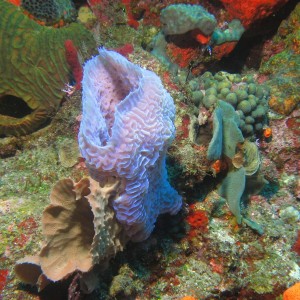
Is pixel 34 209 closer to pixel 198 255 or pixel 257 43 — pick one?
pixel 198 255

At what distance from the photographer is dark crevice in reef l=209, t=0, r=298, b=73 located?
5.68 m

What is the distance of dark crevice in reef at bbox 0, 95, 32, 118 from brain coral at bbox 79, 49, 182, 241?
2.93m

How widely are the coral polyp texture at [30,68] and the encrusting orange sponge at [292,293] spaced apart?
4.02 metres

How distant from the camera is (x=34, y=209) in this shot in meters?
2.73

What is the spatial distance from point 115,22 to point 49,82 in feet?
7.14

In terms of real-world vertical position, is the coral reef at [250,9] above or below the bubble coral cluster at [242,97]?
above

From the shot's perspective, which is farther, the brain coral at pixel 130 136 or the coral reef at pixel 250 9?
the coral reef at pixel 250 9

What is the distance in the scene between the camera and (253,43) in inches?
239

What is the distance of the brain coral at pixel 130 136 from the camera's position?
6.14 feet

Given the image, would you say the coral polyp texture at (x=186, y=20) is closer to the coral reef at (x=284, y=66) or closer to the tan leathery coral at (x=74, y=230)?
the coral reef at (x=284, y=66)

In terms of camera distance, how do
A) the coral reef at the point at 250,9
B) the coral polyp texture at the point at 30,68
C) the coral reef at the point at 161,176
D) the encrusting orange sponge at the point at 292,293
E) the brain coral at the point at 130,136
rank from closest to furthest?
the brain coral at the point at 130,136
the coral reef at the point at 161,176
the encrusting orange sponge at the point at 292,293
the coral polyp texture at the point at 30,68
the coral reef at the point at 250,9

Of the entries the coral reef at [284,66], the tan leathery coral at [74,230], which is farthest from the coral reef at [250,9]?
the tan leathery coral at [74,230]

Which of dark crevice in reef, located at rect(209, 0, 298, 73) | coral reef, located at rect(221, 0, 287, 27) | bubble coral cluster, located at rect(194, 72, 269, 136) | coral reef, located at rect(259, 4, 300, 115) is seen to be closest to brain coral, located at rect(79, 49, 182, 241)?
bubble coral cluster, located at rect(194, 72, 269, 136)

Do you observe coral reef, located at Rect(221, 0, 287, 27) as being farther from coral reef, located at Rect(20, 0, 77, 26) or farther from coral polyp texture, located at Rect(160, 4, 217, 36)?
coral reef, located at Rect(20, 0, 77, 26)
